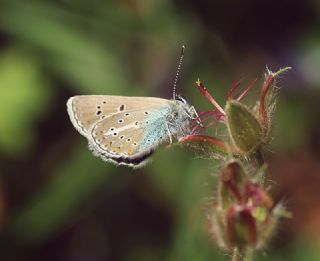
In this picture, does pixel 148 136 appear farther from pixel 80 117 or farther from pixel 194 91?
pixel 194 91

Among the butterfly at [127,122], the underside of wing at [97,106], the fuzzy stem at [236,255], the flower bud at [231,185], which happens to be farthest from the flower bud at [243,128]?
the underside of wing at [97,106]

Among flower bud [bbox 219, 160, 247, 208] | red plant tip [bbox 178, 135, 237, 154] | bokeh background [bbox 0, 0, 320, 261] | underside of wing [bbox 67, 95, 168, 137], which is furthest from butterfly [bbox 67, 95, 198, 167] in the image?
bokeh background [bbox 0, 0, 320, 261]

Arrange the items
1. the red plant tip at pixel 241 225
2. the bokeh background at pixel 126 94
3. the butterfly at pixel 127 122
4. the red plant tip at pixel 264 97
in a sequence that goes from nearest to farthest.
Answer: the red plant tip at pixel 241 225
the red plant tip at pixel 264 97
the butterfly at pixel 127 122
the bokeh background at pixel 126 94

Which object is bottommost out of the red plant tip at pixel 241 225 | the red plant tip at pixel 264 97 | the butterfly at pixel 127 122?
the red plant tip at pixel 241 225

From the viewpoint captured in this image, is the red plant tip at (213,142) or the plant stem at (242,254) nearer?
the plant stem at (242,254)

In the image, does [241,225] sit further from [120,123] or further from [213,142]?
[120,123]

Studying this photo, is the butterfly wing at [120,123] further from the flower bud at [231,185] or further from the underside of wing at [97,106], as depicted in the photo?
the flower bud at [231,185]
